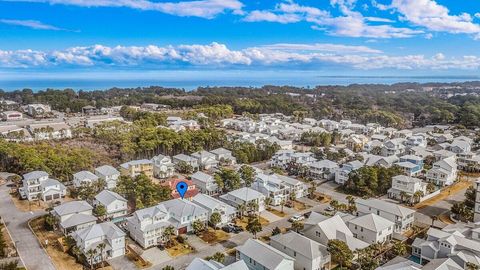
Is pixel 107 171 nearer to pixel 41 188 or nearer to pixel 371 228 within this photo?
pixel 41 188

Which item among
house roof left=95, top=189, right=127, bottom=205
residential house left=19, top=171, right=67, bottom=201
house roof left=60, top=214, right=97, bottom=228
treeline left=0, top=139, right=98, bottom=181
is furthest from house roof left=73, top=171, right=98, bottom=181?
house roof left=60, top=214, right=97, bottom=228

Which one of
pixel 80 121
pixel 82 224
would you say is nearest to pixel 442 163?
pixel 82 224

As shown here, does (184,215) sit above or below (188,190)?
above

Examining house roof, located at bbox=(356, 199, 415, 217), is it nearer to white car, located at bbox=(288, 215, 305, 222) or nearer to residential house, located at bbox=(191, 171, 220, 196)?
white car, located at bbox=(288, 215, 305, 222)

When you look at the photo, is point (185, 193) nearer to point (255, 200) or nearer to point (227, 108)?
point (255, 200)

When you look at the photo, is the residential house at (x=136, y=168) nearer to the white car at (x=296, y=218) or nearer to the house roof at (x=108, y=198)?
the house roof at (x=108, y=198)

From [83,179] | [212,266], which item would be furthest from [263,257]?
[83,179]

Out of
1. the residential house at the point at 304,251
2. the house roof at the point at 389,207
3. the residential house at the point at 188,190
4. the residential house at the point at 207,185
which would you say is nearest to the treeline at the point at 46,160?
the residential house at the point at 188,190
